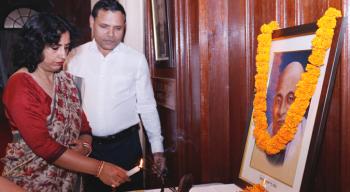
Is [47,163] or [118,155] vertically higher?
[47,163]

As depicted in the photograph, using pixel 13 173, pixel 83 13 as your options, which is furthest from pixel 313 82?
pixel 83 13

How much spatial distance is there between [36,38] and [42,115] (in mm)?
364

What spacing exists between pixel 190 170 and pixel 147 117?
51 centimetres

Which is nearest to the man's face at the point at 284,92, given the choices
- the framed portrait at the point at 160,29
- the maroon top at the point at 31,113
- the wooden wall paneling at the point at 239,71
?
the wooden wall paneling at the point at 239,71

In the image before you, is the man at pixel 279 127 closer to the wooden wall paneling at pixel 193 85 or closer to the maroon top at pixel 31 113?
the wooden wall paneling at pixel 193 85

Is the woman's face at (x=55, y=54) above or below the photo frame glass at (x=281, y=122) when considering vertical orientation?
above

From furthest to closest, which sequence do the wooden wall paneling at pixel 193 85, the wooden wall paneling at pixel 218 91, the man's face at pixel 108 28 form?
1. the man's face at pixel 108 28
2. the wooden wall paneling at pixel 193 85
3. the wooden wall paneling at pixel 218 91

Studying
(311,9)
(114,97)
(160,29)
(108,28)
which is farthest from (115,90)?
(311,9)

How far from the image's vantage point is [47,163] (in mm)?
1856

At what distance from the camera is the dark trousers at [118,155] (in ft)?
8.30

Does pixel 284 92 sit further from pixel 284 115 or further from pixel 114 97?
pixel 114 97

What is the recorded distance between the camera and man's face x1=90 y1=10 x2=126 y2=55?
2432 mm

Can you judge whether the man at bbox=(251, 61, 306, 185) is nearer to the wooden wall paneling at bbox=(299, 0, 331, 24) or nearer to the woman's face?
the wooden wall paneling at bbox=(299, 0, 331, 24)

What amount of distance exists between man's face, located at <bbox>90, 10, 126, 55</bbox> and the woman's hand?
3.36ft
